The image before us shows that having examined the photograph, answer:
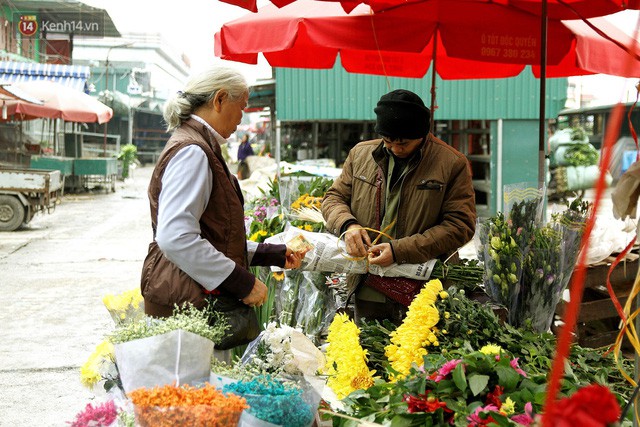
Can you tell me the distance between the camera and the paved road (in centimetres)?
520

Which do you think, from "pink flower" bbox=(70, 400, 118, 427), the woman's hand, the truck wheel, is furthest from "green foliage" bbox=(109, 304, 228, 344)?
the truck wheel

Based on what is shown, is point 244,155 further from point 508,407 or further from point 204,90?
point 508,407

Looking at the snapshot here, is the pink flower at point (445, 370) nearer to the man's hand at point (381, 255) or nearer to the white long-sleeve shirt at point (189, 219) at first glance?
the white long-sleeve shirt at point (189, 219)

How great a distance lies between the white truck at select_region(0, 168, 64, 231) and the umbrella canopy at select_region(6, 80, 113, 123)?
6.34 m

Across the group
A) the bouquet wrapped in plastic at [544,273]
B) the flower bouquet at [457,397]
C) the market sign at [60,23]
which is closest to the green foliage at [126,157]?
the market sign at [60,23]

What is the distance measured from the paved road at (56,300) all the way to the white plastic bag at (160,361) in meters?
0.48

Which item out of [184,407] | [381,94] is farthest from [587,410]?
[381,94]

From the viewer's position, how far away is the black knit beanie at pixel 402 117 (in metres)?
3.61

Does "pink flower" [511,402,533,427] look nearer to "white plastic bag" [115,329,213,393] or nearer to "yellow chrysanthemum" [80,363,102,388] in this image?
"white plastic bag" [115,329,213,393]

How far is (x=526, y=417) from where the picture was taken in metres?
2.22

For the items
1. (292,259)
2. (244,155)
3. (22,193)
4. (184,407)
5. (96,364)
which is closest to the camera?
(184,407)

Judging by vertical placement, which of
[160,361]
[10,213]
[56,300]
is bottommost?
[56,300]

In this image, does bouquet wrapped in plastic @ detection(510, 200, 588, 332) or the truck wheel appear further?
the truck wheel

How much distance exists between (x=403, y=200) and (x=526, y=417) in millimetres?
1743
